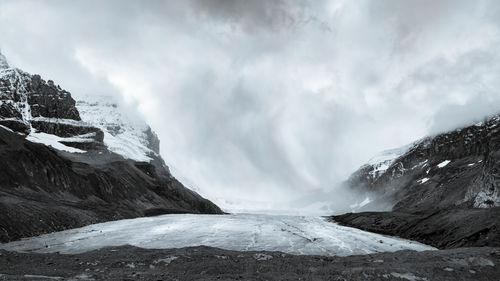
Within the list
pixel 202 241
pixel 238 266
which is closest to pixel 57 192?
pixel 202 241

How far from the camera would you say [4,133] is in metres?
133

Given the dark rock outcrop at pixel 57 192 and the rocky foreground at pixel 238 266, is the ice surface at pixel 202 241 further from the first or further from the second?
the rocky foreground at pixel 238 266

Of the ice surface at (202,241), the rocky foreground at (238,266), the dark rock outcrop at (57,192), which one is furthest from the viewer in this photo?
the dark rock outcrop at (57,192)

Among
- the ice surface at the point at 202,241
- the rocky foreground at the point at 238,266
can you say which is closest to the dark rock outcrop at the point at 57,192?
the ice surface at the point at 202,241

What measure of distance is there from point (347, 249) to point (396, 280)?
26187 millimetres

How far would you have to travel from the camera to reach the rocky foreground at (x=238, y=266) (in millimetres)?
31016

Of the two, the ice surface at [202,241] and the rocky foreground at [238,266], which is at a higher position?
the ice surface at [202,241]

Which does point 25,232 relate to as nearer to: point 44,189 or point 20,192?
point 20,192

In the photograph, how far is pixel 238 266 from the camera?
116 ft

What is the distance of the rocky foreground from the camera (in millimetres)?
31016

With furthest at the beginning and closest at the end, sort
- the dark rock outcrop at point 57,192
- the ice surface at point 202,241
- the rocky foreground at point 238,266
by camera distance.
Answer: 1. the dark rock outcrop at point 57,192
2. the ice surface at point 202,241
3. the rocky foreground at point 238,266

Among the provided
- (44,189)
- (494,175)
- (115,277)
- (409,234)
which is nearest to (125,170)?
(44,189)

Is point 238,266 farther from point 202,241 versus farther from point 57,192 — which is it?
point 57,192

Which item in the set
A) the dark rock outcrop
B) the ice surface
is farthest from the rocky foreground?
the dark rock outcrop
